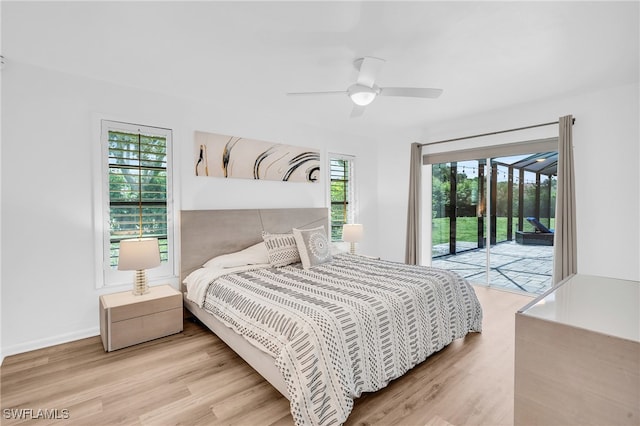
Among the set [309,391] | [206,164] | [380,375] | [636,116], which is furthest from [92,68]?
[636,116]

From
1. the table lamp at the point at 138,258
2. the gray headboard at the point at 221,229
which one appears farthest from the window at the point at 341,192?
the table lamp at the point at 138,258

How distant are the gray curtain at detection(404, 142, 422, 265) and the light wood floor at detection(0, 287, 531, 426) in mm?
2250

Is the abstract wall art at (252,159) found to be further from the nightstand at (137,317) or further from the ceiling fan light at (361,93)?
the ceiling fan light at (361,93)

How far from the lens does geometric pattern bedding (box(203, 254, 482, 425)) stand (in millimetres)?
1727

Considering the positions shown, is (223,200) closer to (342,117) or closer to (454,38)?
(342,117)

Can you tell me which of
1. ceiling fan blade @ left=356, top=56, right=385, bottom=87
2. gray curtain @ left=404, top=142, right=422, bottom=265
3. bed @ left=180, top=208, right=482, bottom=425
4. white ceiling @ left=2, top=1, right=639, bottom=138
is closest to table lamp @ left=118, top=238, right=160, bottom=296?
bed @ left=180, top=208, right=482, bottom=425

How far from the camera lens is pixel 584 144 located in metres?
3.54

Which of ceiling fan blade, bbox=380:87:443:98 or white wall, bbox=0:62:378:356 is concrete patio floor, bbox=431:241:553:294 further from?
white wall, bbox=0:62:378:356

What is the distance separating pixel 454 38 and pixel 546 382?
2.25 m

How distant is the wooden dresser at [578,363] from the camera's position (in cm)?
90

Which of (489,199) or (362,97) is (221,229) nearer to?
(362,97)

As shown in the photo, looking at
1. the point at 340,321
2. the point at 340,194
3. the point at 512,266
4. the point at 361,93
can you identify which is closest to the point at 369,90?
the point at 361,93

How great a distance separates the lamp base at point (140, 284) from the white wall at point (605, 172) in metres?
4.71

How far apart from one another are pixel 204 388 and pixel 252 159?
2642 mm
